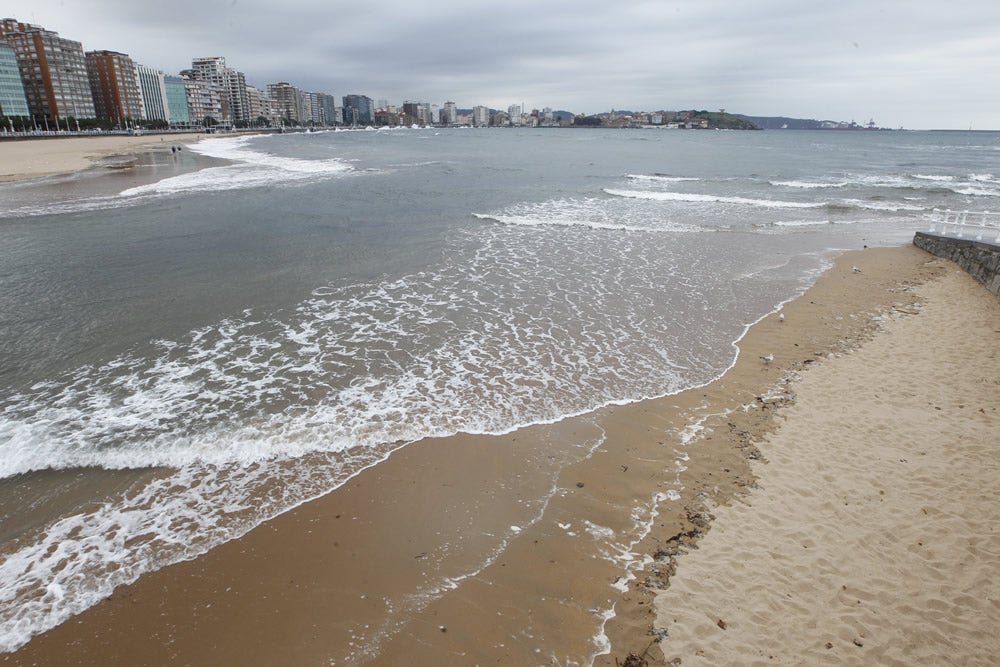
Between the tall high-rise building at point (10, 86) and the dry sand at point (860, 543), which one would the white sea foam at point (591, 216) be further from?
the tall high-rise building at point (10, 86)

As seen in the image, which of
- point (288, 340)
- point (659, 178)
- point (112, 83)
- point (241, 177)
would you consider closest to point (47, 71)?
point (112, 83)

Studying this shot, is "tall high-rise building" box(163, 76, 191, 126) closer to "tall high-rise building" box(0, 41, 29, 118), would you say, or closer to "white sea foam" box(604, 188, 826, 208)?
"tall high-rise building" box(0, 41, 29, 118)

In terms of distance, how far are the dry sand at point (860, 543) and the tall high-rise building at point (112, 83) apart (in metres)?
195

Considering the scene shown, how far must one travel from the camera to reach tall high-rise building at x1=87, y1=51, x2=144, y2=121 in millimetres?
150250

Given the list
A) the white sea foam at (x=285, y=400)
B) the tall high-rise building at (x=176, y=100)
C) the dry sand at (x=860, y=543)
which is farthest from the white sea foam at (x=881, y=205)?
the tall high-rise building at (x=176, y=100)

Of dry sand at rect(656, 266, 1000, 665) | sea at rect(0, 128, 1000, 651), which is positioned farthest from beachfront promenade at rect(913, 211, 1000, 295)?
dry sand at rect(656, 266, 1000, 665)

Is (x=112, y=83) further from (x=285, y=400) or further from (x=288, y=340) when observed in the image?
(x=285, y=400)

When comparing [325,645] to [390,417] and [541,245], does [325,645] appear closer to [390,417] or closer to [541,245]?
[390,417]

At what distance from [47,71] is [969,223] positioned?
185 metres

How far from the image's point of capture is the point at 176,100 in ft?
616

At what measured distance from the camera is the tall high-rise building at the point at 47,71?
129250mm

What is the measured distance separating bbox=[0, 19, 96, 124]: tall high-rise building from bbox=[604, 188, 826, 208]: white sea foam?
155775 mm

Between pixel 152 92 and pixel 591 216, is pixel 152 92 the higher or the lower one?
the higher one

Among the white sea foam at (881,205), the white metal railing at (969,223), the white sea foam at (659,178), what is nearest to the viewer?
the white metal railing at (969,223)
